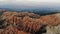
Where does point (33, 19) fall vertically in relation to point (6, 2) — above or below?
below

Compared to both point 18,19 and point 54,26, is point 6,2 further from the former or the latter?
point 54,26

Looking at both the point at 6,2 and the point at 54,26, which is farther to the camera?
the point at 6,2

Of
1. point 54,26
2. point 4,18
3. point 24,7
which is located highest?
point 24,7

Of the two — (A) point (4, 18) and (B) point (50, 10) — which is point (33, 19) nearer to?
(B) point (50, 10)

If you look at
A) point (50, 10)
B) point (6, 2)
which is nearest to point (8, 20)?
point (6, 2)

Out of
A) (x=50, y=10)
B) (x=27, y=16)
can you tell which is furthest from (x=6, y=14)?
(x=50, y=10)

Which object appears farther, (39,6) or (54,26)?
(39,6)
